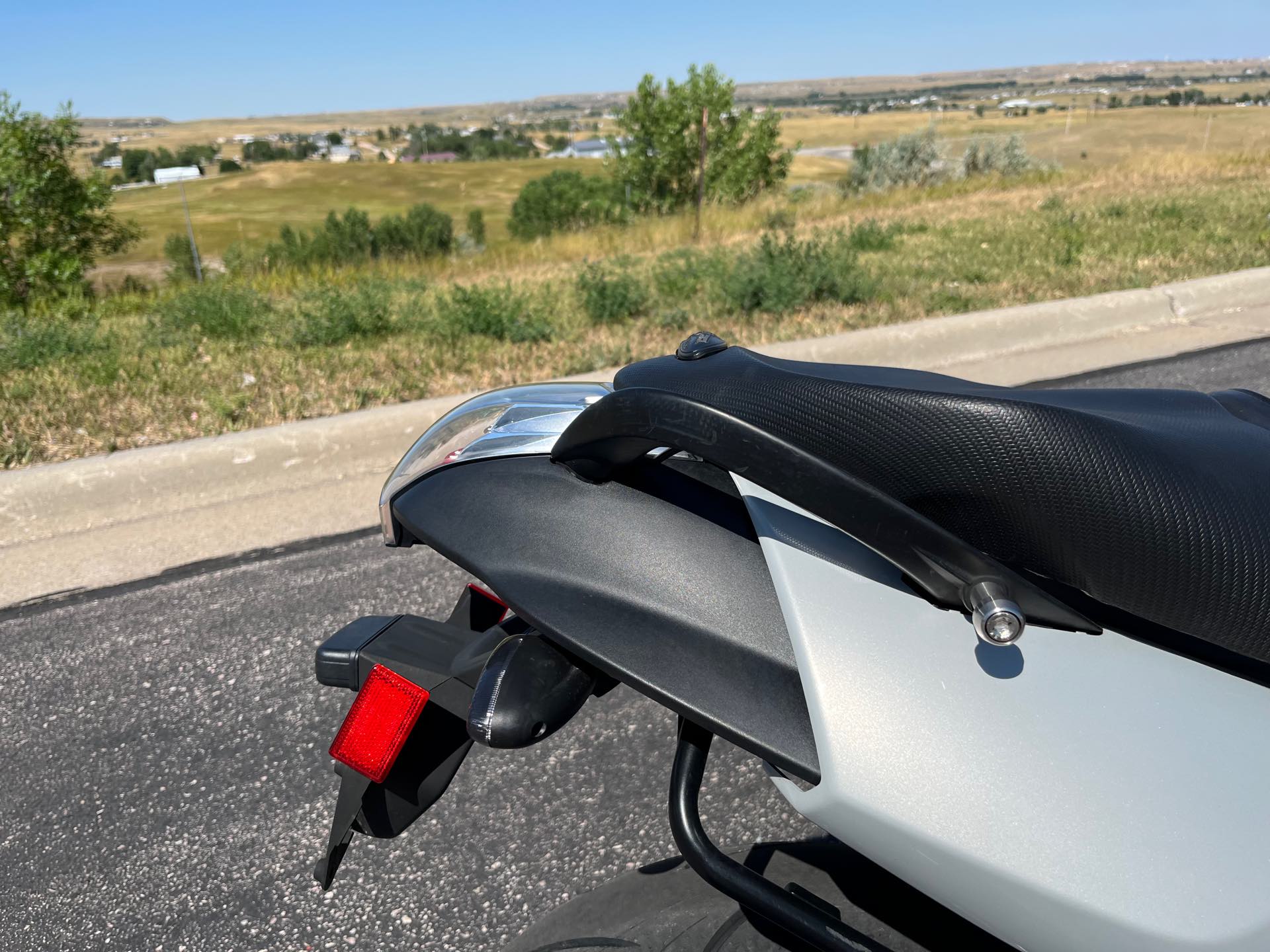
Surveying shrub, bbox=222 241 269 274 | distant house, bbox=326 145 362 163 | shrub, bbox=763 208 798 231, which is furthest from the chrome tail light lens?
distant house, bbox=326 145 362 163

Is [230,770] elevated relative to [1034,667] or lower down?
lower down

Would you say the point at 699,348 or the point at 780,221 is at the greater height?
the point at 699,348

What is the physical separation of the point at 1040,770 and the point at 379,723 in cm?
96

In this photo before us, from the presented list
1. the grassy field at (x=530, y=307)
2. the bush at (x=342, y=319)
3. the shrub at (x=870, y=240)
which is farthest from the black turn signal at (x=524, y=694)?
the shrub at (x=870, y=240)

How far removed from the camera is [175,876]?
7.80ft

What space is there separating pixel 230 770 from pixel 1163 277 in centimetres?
774

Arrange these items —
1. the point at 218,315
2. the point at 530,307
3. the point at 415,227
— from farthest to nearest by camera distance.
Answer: the point at 415,227 < the point at 530,307 < the point at 218,315

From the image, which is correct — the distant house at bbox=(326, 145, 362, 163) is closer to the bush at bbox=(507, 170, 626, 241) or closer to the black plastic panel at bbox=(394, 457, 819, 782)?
the bush at bbox=(507, 170, 626, 241)

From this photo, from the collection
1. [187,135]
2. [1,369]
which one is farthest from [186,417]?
[187,135]

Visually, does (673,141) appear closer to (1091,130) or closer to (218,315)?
(218,315)

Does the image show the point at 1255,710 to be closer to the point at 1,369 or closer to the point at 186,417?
the point at 186,417

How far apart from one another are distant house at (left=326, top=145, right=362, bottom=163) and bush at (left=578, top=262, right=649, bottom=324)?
11455 cm

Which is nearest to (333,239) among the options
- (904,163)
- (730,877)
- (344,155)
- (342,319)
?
(904,163)

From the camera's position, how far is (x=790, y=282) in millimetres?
7117
